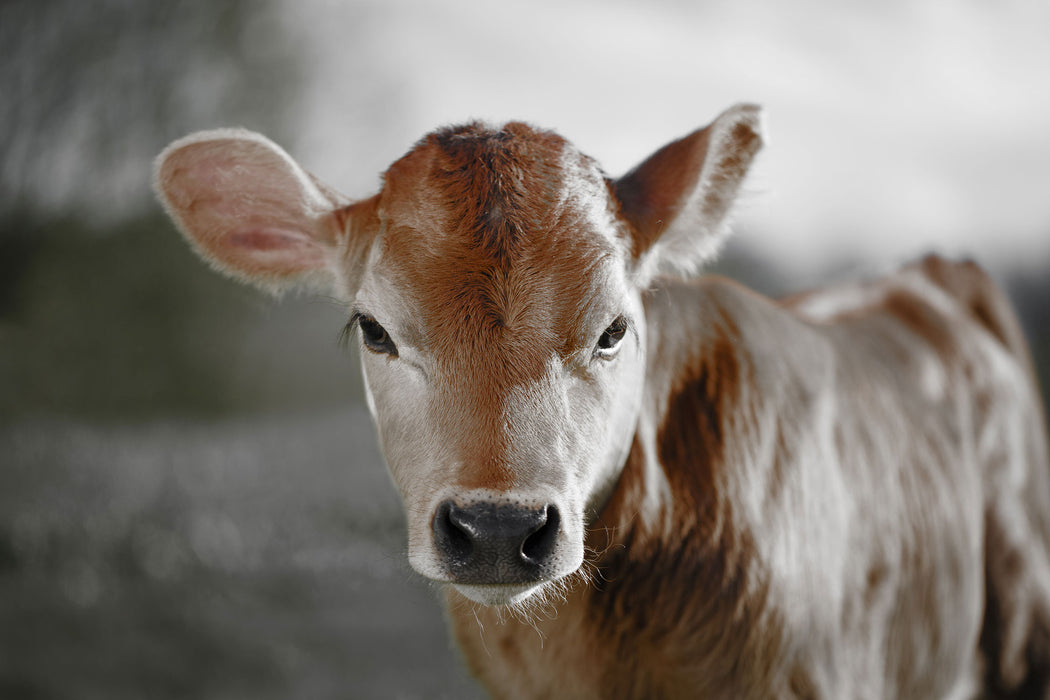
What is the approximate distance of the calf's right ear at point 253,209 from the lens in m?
1.49

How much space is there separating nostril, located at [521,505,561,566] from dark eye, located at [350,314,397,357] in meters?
0.42

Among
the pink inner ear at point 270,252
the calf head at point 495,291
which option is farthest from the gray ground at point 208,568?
the calf head at point 495,291

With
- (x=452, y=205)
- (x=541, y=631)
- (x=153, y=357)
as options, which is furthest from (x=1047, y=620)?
(x=153, y=357)

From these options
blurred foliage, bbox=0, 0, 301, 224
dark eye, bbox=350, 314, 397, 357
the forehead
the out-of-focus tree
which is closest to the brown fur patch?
the forehead

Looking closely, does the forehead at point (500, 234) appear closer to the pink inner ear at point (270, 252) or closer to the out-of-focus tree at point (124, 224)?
the pink inner ear at point (270, 252)

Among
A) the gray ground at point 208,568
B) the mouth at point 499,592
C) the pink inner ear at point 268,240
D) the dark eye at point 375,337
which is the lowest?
the gray ground at point 208,568

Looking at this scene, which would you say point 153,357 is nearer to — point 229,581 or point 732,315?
point 229,581

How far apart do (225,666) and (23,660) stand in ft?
3.42

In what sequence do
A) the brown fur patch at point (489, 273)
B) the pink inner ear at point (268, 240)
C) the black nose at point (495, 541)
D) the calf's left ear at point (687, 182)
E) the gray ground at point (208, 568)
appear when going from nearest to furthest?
the black nose at point (495, 541) → the brown fur patch at point (489, 273) → the calf's left ear at point (687, 182) → the pink inner ear at point (268, 240) → the gray ground at point (208, 568)

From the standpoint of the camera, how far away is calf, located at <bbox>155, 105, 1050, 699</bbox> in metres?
1.17

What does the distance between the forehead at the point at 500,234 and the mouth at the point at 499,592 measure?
1.21ft

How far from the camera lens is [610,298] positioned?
1.27 m

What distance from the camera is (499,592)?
1.14 meters

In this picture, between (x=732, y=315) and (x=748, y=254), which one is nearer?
(x=732, y=315)
